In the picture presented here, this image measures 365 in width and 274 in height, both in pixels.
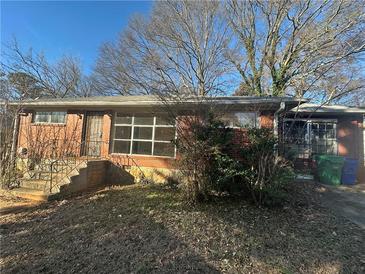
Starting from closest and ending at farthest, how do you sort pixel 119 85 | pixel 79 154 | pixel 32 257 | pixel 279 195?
1. pixel 32 257
2. pixel 279 195
3. pixel 79 154
4. pixel 119 85

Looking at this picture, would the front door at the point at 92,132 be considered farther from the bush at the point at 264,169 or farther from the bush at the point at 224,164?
the bush at the point at 264,169

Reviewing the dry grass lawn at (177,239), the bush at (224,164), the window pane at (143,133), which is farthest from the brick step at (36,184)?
the bush at (224,164)

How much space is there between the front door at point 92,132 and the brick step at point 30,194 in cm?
366

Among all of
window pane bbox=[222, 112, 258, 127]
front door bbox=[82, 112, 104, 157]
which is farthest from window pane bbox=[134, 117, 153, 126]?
window pane bbox=[222, 112, 258, 127]

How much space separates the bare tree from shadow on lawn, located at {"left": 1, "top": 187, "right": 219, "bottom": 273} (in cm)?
945

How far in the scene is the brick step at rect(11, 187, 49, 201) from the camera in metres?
6.67

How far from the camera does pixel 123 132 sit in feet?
33.3

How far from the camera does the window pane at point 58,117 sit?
1100 cm

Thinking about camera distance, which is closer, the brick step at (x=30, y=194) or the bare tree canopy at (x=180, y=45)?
the brick step at (x=30, y=194)

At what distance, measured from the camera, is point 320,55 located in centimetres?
1287

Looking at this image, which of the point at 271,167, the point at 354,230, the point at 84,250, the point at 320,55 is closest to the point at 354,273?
the point at 354,230

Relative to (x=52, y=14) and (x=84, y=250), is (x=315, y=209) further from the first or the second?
(x=52, y=14)

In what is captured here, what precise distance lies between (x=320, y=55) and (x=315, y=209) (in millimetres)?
10429

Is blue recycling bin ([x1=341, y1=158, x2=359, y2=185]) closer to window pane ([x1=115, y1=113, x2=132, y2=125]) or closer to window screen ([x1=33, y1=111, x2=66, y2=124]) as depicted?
window pane ([x1=115, y1=113, x2=132, y2=125])
